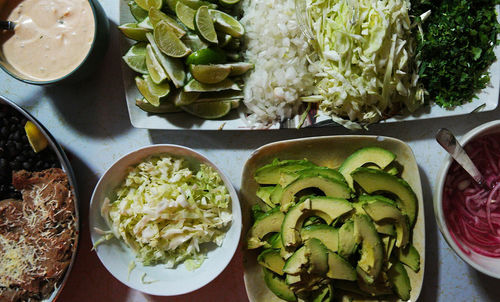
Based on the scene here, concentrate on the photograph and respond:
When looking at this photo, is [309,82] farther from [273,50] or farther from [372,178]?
[372,178]

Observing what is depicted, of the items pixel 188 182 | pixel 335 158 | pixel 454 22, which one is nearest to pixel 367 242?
pixel 335 158

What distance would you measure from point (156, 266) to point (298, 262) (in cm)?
67

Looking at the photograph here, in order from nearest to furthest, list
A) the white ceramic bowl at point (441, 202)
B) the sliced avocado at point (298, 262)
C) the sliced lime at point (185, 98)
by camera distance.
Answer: the sliced avocado at point (298, 262) < the white ceramic bowl at point (441, 202) < the sliced lime at point (185, 98)

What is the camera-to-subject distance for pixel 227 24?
1.74 m

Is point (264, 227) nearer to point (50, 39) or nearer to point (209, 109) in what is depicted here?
point (209, 109)

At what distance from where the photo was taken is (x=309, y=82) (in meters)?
1.81

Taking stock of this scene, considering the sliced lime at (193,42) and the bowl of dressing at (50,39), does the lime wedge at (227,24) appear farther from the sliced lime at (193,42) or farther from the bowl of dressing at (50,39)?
the bowl of dressing at (50,39)

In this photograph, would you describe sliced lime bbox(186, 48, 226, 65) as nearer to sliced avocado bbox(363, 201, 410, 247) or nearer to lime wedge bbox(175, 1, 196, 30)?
lime wedge bbox(175, 1, 196, 30)

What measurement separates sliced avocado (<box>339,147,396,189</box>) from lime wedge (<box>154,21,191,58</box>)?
820 millimetres

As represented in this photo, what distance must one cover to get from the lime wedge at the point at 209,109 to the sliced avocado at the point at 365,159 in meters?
0.57

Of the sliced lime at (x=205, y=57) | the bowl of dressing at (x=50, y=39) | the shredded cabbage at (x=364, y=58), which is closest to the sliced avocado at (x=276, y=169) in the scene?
the shredded cabbage at (x=364, y=58)

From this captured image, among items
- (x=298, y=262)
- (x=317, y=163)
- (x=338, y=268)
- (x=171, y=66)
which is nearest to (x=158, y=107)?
(x=171, y=66)

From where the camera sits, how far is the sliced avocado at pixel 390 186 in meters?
1.61

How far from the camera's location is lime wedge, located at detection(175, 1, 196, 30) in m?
1.74
